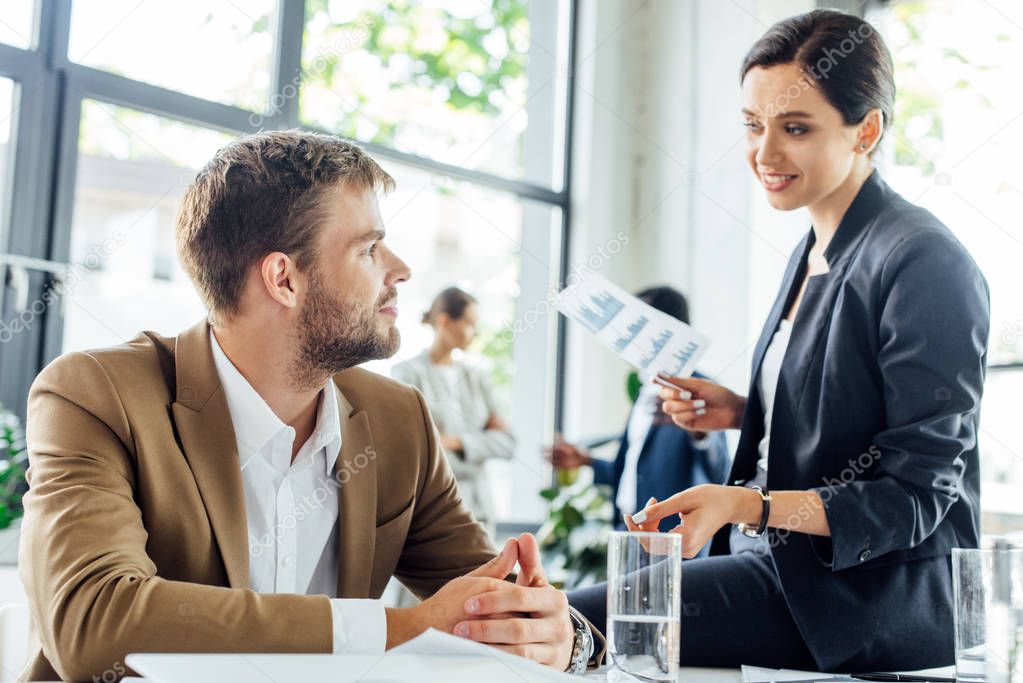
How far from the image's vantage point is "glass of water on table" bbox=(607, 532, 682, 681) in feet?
3.30

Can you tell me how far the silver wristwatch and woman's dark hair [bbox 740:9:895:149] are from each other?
3.00 feet

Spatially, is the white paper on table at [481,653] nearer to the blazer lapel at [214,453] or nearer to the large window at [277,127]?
the blazer lapel at [214,453]

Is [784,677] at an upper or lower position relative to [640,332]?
lower

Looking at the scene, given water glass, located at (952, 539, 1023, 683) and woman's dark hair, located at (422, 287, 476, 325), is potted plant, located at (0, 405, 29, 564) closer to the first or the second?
woman's dark hair, located at (422, 287, 476, 325)

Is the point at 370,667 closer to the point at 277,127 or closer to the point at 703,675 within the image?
the point at 703,675

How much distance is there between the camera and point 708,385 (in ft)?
5.71

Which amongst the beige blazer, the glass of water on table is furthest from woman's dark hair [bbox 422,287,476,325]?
the glass of water on table

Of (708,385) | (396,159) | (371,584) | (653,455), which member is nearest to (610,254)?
(396,159)

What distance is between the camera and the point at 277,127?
402 centimetres

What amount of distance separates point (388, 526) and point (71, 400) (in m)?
0.50

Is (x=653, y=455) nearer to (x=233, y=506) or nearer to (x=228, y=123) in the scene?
(x=228, y=123)

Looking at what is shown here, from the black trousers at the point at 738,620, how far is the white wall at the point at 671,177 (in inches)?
116

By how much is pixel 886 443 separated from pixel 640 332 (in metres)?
0.50

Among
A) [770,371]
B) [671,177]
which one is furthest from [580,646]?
[671,177]
